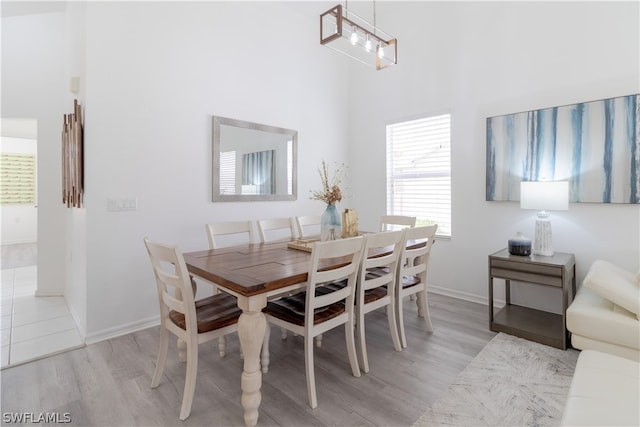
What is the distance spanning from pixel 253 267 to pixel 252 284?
360 mm

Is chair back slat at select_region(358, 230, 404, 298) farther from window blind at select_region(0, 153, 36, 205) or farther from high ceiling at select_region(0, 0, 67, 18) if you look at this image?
window blind at select_region(0, 153, 36, 205)

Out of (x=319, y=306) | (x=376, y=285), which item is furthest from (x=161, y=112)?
(x=376, y=285)

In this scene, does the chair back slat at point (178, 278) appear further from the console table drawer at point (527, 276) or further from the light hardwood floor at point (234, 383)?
the console table drawer at point (527, 276)

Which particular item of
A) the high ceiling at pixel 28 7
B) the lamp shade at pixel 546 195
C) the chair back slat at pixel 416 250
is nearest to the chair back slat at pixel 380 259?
the chair back slat at pixel 416 250

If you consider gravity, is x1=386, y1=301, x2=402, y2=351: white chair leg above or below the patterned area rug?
above

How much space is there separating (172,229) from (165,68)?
150 centimetres

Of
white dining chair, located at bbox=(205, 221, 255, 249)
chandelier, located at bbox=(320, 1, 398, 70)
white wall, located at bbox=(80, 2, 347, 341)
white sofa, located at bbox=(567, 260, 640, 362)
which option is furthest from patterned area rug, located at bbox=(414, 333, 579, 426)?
white wall, located at bbox=(80, 2, 347, 341)

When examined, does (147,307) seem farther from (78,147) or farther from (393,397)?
(393,397)

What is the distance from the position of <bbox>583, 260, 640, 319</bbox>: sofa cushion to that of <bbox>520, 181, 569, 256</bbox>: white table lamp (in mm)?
527

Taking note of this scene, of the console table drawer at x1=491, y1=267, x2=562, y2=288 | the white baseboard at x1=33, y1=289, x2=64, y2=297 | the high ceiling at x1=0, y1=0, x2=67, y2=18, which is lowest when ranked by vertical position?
the white baseboard at x1=33, y1=289, x2=64, y2=297

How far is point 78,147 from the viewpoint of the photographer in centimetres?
257

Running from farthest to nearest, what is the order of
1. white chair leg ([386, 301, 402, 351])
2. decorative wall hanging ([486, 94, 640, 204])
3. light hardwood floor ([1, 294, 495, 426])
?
1. decorative wall hanging ([486, 94, 640, 204])
2. white chair leg ([386, 301, 402, 351])
3. light hardwood floor ([1, 294, 495, 426])

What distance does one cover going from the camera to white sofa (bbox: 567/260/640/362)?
6.03ft

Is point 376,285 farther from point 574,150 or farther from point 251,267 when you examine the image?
point 574,150
